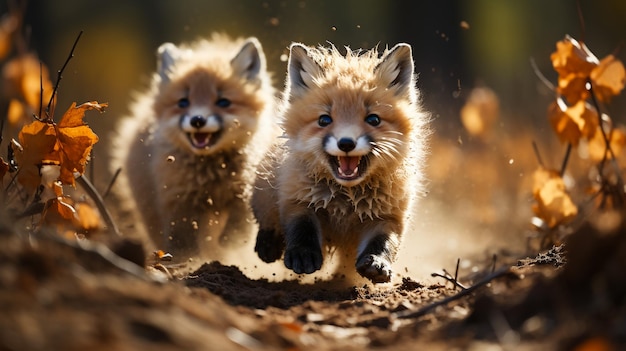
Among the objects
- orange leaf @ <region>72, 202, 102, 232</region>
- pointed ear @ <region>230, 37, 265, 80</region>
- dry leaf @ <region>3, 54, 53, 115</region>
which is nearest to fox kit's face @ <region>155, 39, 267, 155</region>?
pointed ear @ <region>230, 37, 265, 80</region>

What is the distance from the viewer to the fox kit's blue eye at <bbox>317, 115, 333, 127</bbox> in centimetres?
590

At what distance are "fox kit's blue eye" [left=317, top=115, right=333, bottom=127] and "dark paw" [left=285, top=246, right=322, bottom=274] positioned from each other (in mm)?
894

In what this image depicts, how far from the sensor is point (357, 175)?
5785 millimetres

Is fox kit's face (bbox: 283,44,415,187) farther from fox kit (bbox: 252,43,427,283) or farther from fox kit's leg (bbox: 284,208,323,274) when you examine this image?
fox kit's leg (bbox: 284,208,323,274)

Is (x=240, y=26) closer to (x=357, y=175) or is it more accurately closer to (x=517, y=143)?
(x=517, y=143)

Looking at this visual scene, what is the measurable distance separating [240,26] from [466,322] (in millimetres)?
20658

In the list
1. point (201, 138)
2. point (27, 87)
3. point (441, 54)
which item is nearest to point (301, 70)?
point (201, 138)

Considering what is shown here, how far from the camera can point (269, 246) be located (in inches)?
250

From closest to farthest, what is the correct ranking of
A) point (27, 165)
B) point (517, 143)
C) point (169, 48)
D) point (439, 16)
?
point (27, 165), point (169, 48), point (517, 143), point (439, 16)

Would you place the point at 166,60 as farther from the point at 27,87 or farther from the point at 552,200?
the point at 552,200

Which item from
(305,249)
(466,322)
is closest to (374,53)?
(305,249)

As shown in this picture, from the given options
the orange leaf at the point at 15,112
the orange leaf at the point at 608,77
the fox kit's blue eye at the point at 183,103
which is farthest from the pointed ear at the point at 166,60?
the orange leaf at the point at 608,77

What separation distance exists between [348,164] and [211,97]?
276 centimetres

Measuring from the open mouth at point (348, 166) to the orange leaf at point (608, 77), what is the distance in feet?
6.11
